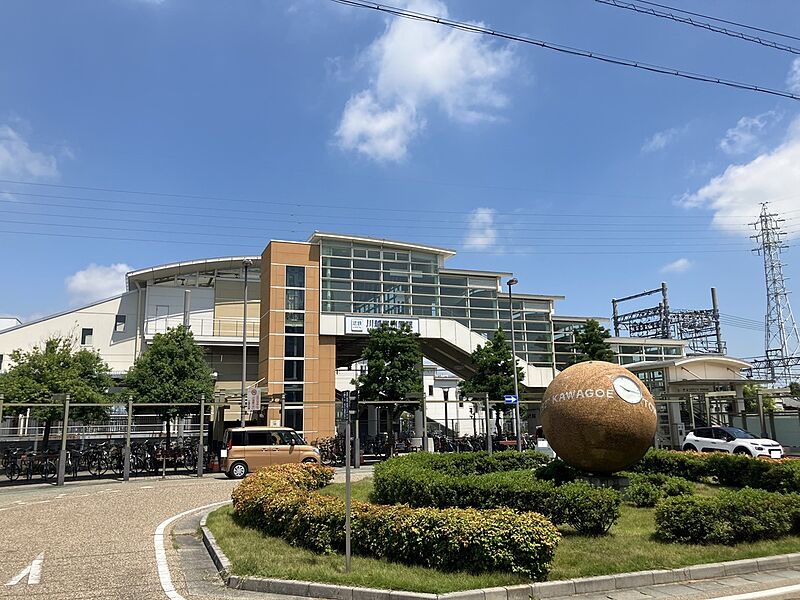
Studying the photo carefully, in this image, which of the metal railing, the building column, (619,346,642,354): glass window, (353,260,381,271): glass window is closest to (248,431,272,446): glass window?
(353,260,381,271): glass window

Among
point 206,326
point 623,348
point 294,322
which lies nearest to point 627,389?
point 294,322

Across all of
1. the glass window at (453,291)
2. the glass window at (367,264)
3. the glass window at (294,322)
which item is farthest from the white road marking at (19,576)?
the glass window at (453,291)

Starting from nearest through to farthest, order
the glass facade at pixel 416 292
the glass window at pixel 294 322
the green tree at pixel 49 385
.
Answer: the green tree at pixel 49 385 < the glass window at pixel 294 322 < the glass facade at pixel 416 292

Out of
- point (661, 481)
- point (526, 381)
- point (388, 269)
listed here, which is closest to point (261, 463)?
point (661, 481)

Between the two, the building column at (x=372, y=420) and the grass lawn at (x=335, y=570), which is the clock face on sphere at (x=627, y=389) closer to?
the grass lawn at (x=335, y=570)

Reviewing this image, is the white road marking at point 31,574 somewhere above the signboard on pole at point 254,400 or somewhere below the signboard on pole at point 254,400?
below

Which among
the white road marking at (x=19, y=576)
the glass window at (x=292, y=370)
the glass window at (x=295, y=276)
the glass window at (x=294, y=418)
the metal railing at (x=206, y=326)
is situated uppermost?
the glass window at (x=295, y=276)

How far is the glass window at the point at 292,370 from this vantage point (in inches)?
1436

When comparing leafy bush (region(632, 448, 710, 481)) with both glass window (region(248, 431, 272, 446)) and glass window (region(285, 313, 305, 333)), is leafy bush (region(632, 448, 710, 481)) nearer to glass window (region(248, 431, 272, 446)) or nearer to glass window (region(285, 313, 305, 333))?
glass window (region(248, 431, 272, 446))

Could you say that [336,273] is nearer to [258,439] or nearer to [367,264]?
[367,264]

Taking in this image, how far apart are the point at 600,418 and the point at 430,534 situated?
5698 mm

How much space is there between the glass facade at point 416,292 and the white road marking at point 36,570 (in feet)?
Result: 95.0

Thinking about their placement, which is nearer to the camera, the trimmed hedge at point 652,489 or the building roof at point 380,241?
the trimmed hedge at point 652,489

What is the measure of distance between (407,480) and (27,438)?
25309 millimetres
